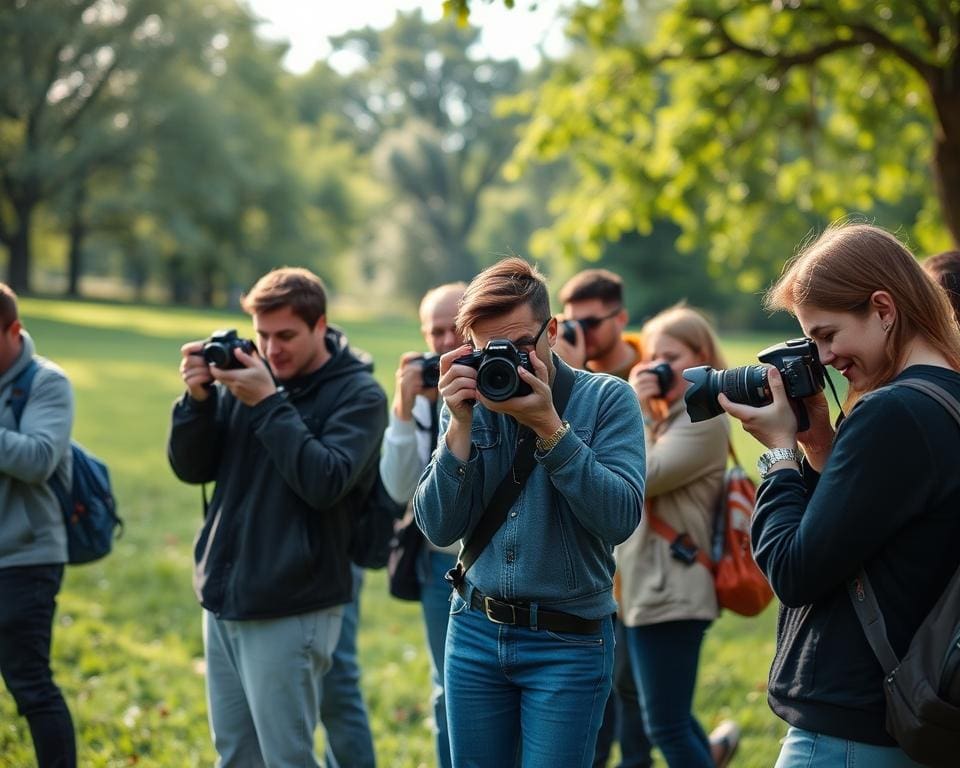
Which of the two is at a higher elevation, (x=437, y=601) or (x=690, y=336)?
(x=690, y=336)

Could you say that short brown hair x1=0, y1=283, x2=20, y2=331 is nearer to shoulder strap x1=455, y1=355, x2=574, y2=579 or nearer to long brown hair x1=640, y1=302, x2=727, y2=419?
shoulder strap x1=455, y1=355, x2=574, y2=579

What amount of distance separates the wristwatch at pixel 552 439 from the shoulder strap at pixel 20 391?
2504mm

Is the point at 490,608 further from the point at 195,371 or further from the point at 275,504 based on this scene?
the point at 195,371

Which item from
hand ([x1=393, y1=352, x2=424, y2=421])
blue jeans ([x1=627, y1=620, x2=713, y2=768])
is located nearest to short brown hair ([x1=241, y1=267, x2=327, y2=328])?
hand ([x1=393, y1=352, x2=424, y2=421])

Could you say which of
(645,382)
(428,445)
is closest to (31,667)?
(428,445)

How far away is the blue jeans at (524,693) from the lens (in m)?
2.93

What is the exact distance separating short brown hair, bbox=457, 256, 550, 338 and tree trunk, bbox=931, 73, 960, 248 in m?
5.22

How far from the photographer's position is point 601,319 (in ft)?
16.2

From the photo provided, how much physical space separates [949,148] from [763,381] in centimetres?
545

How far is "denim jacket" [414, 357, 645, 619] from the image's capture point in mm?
2891

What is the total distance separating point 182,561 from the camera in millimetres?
9055

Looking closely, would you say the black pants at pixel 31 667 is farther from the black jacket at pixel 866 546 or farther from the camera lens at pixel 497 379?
the black jacket at pixel 866 546

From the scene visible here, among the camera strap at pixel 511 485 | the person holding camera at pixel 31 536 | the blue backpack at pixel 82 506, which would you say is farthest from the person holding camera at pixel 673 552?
the person holding camera at pixel 31 536

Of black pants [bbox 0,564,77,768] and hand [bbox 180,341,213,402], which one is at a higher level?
hand [bbox 180,341,213,402]
